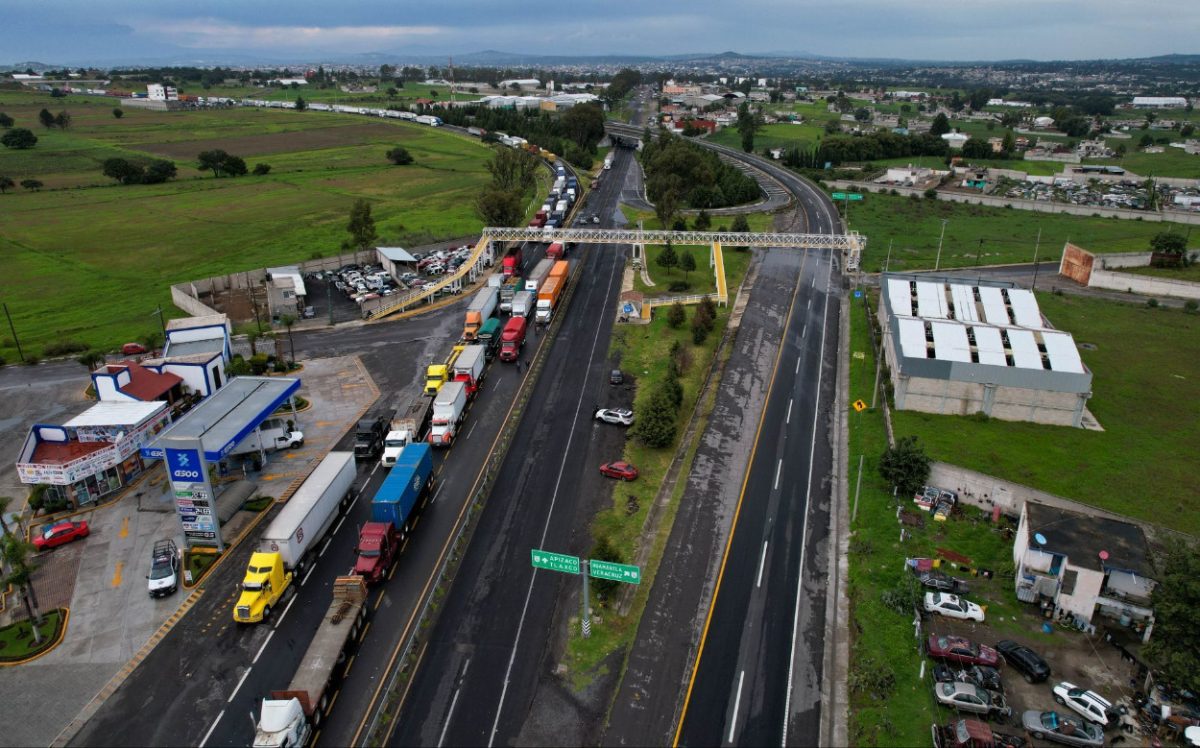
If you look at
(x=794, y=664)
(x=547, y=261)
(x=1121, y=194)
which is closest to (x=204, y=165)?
(x=547, y=261)

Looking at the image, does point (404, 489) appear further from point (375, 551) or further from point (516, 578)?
point (516, 578)

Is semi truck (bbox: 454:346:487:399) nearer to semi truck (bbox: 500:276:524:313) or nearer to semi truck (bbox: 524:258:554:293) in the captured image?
semi truck (bbox: 500:276:524:313)

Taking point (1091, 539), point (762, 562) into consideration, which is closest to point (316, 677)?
point (762, 562)

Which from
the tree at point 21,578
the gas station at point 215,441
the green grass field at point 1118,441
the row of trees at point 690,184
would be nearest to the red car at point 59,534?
the tree at point 21,578

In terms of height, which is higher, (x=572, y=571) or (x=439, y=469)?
(x=572, y=571)

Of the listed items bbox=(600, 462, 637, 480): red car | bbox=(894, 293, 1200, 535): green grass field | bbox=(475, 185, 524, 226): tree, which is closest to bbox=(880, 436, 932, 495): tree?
bbox=(894, 293, 1200, 535): green grass field

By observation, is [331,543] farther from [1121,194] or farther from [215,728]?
[1121,194]

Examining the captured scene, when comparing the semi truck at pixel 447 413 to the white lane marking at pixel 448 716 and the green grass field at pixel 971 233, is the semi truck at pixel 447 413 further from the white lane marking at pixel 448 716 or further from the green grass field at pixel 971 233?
the green grass field at pixel 971 233
